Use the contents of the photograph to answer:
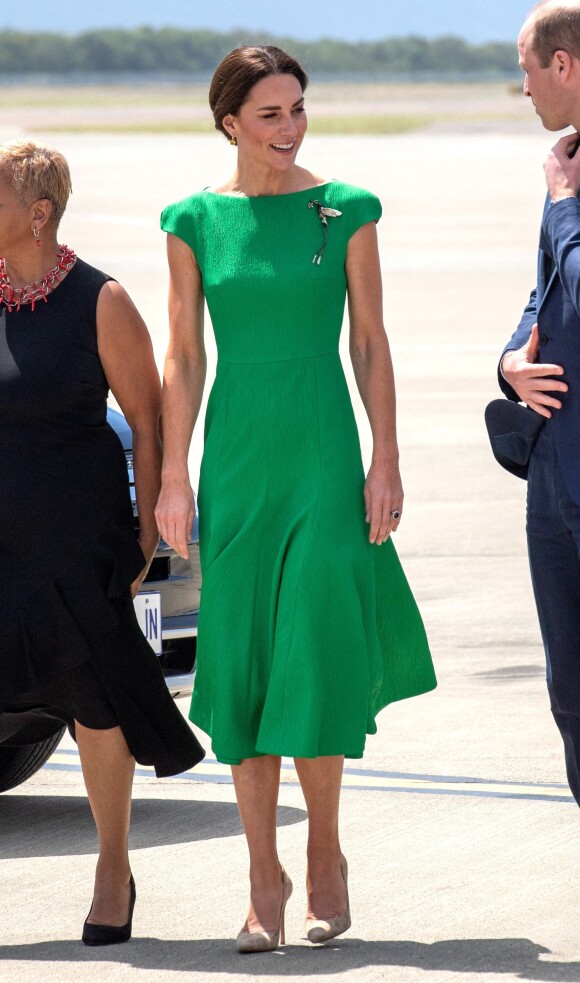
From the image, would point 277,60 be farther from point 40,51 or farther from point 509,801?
point 40,51

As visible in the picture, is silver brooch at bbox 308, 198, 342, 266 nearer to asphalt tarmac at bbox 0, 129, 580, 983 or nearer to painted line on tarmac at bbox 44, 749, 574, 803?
asphalt tarmac at bbox 0, 129, 580, 983

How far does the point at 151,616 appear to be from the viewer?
4.96m

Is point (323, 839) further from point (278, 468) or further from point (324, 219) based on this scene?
point (324, 219)

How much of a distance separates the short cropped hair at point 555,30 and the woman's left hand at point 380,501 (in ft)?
3.23

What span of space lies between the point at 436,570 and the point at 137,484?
4261 millimetres

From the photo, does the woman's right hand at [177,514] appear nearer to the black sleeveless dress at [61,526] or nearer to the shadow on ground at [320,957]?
the black sleeveless dress at [61,526]

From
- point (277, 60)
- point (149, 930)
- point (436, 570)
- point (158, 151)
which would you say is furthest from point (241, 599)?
point (158, 151)

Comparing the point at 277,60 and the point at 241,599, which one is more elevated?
the point at 277,60

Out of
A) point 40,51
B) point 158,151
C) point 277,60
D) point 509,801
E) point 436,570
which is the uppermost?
point 277,60

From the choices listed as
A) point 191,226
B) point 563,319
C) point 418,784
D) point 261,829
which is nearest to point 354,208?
point 191,226

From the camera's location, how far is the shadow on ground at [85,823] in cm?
491

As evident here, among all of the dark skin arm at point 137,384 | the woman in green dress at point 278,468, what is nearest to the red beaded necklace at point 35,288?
the dark skin arm at point 137,384

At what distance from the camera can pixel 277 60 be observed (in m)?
4.05

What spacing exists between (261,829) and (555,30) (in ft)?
6.09
